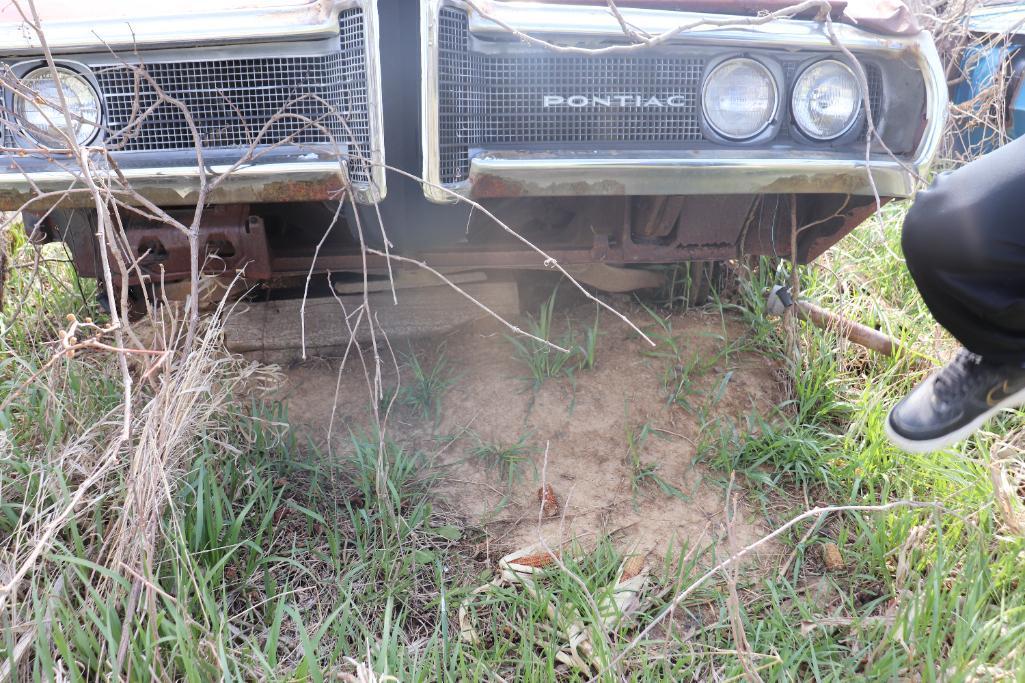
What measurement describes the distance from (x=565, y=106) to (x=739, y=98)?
0.48 meters

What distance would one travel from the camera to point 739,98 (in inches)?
80.0

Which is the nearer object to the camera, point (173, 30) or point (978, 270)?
point (978, 270)

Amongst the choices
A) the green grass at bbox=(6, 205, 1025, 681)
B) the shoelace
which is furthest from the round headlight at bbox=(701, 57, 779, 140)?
the shoelace

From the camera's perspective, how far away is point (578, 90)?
199cm

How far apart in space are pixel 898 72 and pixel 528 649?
1.79 meters

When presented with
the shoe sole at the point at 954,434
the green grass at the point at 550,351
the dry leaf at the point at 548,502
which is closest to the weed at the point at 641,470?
the dry leaf at the point at 548,502

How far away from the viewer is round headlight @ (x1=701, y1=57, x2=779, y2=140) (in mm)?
2008

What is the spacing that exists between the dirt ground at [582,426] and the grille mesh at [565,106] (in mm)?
783

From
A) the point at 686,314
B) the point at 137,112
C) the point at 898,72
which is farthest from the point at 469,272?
the point at 898,72

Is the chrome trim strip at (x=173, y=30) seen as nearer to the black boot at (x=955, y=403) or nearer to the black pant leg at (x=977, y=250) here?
the black pant leg at (x=977, y=250)

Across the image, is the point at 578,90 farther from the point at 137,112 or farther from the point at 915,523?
the point at 915,523

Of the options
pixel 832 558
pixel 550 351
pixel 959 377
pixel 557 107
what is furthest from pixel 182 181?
pixel 959 377

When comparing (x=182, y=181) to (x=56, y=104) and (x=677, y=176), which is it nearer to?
(x=56, y=104)

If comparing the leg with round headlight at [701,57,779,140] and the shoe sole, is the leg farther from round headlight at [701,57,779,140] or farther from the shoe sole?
round headlight at [701,57,779,140]
